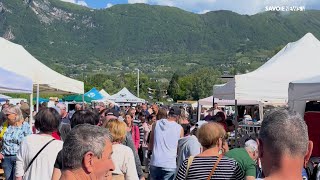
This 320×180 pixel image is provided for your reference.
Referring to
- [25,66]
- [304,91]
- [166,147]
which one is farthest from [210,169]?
[25,66]

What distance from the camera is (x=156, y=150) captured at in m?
9.02

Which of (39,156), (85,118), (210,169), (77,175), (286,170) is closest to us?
(286,170)

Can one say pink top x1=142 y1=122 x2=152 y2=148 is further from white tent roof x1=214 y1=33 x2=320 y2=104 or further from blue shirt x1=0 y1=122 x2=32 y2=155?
blue shirt x1=0 y1=122 x2=32 y2=155

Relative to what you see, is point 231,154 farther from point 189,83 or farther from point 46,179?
point 189,83

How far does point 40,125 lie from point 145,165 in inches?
410

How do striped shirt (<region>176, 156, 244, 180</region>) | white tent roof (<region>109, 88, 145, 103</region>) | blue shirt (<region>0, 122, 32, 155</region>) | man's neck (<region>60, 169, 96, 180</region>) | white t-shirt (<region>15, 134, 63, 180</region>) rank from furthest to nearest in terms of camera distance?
white tent roof (<region>109, 88, 145, 103</region>) → blue shirt (<region>0, 122, 32, 155</region>) → white t-shirt (<region>15, 134, 63, 180</region>) → striped shirt (<region>176, 156, 244, 180</region>) → man's neck (<region>60, 169, 96, 180</region>)

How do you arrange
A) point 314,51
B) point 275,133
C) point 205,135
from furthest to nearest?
point 314,51, point 205,135, point 275,133

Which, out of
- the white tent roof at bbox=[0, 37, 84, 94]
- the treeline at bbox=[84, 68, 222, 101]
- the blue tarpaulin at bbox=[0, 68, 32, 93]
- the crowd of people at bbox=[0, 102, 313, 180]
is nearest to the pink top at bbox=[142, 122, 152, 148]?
the white tent roof at bbox=[0, 37, 84, 94]

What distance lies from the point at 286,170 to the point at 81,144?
3.66 ft

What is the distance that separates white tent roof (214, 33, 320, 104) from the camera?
10.3 m

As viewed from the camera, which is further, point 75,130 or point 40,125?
point 40,125

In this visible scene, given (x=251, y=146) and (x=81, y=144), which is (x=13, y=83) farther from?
(x=81, y=144)

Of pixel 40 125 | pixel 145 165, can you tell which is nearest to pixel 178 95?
pixel 145 165

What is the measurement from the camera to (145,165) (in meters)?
15.8
